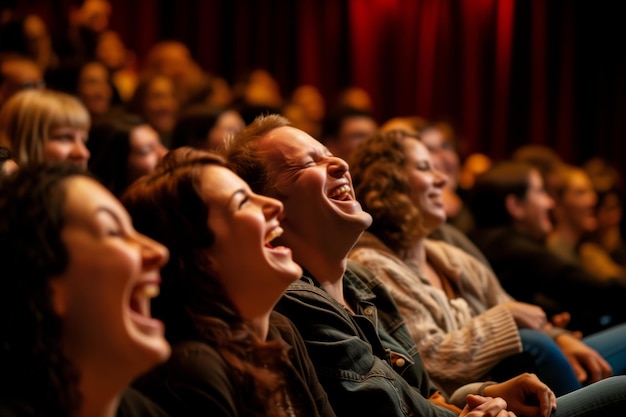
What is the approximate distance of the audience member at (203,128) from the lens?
11.8 feet

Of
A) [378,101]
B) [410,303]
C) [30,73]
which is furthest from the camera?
[378,101]

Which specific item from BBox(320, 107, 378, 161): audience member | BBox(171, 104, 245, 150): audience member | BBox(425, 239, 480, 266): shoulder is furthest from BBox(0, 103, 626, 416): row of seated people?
BBox(320, 107, 378, 161): audience member

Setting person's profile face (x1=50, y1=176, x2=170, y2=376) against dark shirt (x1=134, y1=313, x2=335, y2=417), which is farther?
dark shirt (x1=134, y1=313, x2=335, y2=417)

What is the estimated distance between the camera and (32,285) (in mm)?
1089

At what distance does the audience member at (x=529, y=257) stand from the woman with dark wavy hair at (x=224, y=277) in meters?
1.90

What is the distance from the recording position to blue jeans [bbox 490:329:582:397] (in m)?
2.23

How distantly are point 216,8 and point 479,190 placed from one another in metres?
4.78

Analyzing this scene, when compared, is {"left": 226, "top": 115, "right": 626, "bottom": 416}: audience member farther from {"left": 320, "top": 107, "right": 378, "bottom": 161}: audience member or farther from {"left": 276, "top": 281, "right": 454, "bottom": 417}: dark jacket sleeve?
{"left": 320, "top": 107, "right": 378, "bottom": 161}: audience member

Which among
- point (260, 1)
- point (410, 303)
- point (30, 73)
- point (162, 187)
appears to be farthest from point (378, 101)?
point (162, 187)

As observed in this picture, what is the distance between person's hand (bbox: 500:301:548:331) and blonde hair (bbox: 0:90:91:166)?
4.48ft

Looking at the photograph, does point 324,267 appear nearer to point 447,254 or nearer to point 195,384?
point 195,384

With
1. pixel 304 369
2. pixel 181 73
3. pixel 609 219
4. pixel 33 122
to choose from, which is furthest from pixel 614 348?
pixel 181 73

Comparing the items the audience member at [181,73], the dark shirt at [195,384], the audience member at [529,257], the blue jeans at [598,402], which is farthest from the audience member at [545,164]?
the dark shirt at [195,384]

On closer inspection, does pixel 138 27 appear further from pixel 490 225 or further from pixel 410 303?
pixel 410 303
